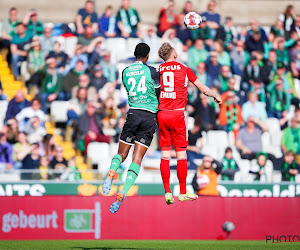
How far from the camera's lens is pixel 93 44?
819 inches

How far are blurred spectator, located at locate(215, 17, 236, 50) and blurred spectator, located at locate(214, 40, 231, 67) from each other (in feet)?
1.14

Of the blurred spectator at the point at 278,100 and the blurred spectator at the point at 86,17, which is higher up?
the blurred spectator at the point at 86,17

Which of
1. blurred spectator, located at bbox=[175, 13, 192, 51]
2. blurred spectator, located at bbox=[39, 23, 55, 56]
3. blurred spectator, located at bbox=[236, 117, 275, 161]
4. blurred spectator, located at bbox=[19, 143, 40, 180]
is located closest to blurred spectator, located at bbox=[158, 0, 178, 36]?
blurred spectator, located at bbox=[175, 13, 192, 51]

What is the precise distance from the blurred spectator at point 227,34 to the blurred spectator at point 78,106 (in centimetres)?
473

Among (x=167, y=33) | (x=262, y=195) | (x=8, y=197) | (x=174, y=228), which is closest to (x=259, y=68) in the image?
(x=167, y=33)

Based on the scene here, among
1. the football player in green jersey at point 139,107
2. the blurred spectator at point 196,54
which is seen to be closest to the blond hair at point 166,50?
the football player in green jersey at point 139,107

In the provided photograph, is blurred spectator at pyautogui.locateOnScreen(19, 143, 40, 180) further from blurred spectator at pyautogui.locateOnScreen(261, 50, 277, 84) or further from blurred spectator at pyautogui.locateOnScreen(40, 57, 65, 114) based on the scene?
blurred spectator at pyautogui.locateOnScreen(261, 50, 277, 84)

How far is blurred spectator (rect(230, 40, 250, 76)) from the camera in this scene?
71.1 ft

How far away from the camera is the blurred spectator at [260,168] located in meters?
17.2

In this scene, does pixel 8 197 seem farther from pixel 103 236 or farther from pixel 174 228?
pixel 174 228

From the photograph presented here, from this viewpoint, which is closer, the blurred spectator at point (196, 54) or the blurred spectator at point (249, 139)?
the blurred spectator at point (249, 139)

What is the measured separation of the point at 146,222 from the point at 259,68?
24.0 ft

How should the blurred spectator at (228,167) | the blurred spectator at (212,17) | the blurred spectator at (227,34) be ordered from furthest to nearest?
the blurred spectator at (212,17)
the blurred spectator at (227,34)
the blurred spectator at (228,167)

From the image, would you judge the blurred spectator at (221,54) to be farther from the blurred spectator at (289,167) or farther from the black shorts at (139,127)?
the black shorts at (139,127)
